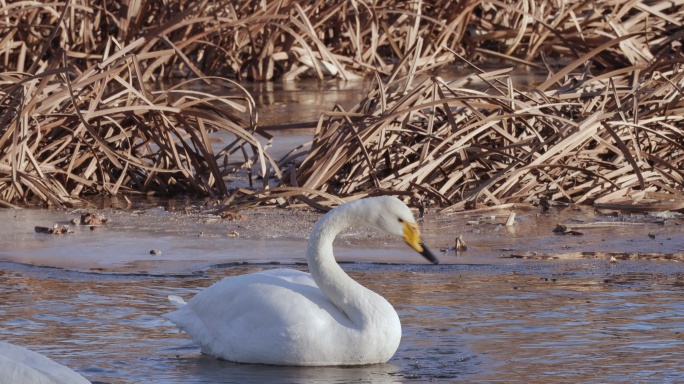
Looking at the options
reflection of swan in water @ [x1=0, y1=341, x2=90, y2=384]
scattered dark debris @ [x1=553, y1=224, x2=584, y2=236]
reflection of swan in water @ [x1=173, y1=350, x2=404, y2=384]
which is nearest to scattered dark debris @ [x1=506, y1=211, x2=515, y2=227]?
scattered dark debris @ [x1=553, y1=224, x2=584, y2=236]

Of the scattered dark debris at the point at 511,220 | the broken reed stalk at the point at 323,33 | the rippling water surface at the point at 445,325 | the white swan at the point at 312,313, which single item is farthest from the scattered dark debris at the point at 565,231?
the broken reed stalk at the point at 323,33

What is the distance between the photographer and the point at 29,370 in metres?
3.08

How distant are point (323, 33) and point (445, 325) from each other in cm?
877

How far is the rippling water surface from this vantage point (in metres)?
4.80

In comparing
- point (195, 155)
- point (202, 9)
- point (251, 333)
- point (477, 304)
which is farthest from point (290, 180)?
point (202, 9)

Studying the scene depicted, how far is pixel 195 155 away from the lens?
8.59 meters

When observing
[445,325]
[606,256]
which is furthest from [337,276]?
[606,256]

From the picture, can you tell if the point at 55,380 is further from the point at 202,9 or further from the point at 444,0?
the point at 444,0

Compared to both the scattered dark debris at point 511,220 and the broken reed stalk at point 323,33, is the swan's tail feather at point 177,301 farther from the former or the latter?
the broken reed stalk at point 323,33

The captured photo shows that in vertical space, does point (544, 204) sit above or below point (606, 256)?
above

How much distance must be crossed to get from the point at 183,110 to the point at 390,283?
2.78 meters

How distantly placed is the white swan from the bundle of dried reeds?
2.60m

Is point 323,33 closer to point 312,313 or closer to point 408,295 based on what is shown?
point 408,295

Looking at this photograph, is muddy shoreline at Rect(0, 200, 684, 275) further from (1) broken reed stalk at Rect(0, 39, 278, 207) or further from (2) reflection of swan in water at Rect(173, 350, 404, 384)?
(2) reflection of swan in water at Rect(173, 350, 404, 384)
